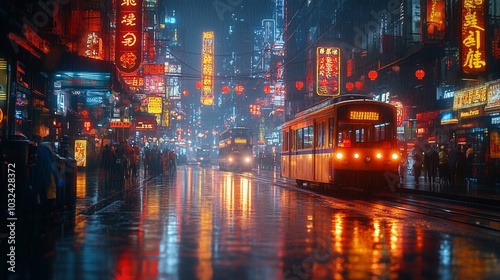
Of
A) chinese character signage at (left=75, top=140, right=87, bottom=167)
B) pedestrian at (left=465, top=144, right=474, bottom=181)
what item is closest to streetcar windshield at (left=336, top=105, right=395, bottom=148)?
pedestrian at (left=465, top=144, right=474, bottom=181)

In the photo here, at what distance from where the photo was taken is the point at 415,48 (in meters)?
39.3

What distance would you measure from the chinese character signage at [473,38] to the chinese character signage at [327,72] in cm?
1377

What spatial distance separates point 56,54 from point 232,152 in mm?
38836

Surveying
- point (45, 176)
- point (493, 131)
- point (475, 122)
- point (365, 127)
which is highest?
point (475, 122)

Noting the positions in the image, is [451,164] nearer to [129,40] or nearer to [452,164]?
[452,164]

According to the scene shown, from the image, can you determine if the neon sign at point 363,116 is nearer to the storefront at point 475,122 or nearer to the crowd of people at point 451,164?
the crowd of people at point 451,164

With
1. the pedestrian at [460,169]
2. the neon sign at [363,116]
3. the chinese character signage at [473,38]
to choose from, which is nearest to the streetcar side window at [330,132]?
the neon sign at [363,116]

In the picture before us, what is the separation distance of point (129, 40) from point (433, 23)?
52.6 ft

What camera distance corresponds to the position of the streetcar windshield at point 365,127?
2159 centimetres

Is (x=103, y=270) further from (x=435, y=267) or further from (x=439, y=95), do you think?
(x=439, y=95)

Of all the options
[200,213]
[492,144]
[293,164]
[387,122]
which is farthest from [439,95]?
[200,213]

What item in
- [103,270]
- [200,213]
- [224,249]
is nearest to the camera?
[103,270]

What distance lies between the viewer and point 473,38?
2680cm

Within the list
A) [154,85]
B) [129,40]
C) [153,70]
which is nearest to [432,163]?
[129,40]
